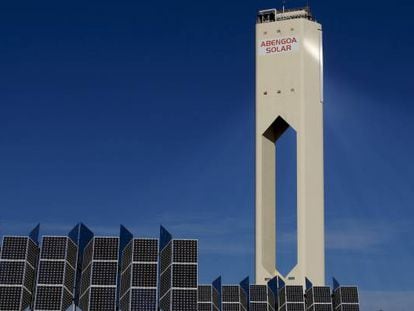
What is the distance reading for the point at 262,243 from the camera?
2672 inches

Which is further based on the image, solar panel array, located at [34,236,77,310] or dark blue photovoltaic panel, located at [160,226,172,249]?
dark blue photovoltaic panel, located at [160,226,172,249]

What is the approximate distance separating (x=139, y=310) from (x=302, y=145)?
90.8ft

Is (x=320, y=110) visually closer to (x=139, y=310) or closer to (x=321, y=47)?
(x=321, y=47)

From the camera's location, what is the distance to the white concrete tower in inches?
2601

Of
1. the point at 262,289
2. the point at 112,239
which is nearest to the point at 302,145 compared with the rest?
the point at 262,289

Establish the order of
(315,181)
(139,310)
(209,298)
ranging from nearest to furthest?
(139,310), (209,298), (315,181)

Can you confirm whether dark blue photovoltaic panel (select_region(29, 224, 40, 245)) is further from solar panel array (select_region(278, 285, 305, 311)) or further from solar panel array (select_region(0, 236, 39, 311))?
solar panel array (select_region(278, 285, 305, 311))

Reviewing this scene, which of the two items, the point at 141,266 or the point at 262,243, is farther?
the point at 262,243

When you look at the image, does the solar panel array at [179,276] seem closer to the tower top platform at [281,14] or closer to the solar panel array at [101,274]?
the solar panel array at [101,274]

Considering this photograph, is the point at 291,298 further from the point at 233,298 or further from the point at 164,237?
the point at 164,237

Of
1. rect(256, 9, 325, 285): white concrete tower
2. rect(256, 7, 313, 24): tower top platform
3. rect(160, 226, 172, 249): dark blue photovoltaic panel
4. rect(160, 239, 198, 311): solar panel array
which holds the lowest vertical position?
rect(160, 239, 198, 311): solar panel array

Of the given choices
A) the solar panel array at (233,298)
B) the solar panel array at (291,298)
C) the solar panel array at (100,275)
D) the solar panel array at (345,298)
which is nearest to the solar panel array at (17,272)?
the solar panel array at (100,275)

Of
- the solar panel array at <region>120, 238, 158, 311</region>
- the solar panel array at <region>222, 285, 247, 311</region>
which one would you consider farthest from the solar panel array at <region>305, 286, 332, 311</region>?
the solar panel array at <region>120, 238, 158, 311</region>

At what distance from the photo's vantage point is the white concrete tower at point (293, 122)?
217ft
